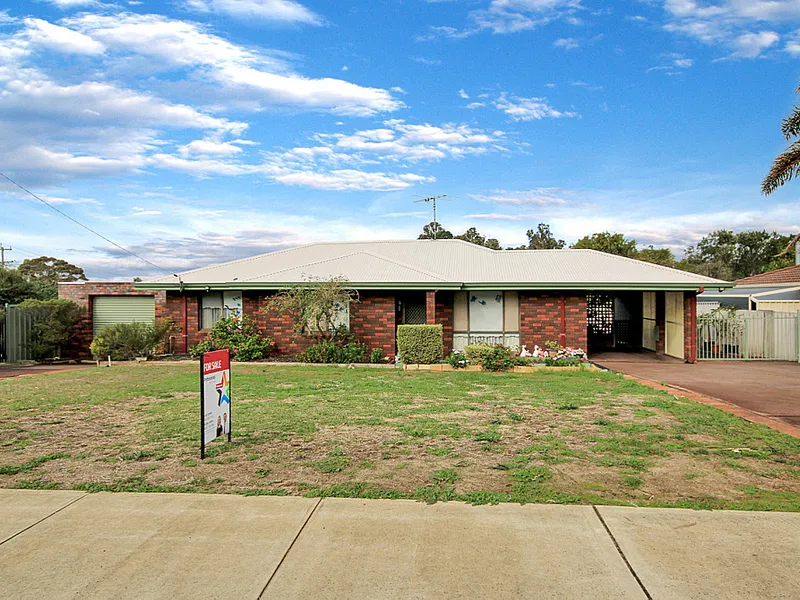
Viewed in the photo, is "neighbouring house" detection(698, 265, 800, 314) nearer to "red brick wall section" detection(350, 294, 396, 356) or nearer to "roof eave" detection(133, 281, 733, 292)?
"roof eave" detection(133, 281, 733, 292)

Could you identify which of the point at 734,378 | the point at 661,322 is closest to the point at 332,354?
the point at 734,378

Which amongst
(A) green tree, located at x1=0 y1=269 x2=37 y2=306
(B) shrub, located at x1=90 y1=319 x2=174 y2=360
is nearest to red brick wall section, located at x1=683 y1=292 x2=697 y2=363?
(B) shrub, located at x1=90 y1=319 x2=174 y2=360

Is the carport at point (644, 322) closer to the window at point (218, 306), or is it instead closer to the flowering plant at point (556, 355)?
the flowering plant at point (556, 355)

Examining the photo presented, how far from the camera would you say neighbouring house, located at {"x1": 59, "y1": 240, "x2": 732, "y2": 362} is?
1800 cm

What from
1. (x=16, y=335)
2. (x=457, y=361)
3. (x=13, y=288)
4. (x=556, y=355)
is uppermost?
(x=13, y=288)

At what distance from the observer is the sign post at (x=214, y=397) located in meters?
6.70

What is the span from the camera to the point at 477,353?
16.2 metres

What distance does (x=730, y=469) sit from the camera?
6.36 metres

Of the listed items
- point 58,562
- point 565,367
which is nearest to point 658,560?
point 58,562

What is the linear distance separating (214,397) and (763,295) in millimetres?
22542

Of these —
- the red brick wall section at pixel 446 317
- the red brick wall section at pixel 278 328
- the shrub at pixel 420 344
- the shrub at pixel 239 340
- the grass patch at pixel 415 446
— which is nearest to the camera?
the grass patch at pixel 415 446

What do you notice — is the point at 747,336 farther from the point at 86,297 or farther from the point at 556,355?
the point at 86,297

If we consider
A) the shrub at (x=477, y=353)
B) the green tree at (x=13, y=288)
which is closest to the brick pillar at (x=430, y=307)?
the shrub at (x=477, y=353)

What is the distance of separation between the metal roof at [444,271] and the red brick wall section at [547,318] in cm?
63
